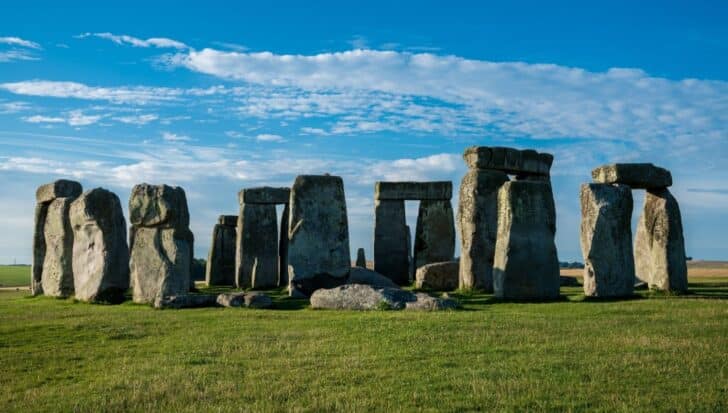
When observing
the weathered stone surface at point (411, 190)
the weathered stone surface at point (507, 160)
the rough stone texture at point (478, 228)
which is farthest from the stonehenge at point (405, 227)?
the rough stone texture at point (478, 228)

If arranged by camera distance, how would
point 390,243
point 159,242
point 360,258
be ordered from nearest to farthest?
1. point 159,242
2. point 390,243
3. point 360,258

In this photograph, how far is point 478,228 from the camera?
20500 millimetres

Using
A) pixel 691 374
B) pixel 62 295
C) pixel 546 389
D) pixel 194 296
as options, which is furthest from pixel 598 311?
pixel 62 295

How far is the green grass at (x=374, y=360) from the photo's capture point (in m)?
8.02

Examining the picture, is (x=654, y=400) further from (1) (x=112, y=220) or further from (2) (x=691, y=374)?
(1) (x=112, y=220)

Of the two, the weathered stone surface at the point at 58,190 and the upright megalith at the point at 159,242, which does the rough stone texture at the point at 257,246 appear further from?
the upright megalith at the point at 159,242

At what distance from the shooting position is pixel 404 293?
16.0m

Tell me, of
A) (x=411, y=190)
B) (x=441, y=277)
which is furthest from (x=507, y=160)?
(x=411, y=190)

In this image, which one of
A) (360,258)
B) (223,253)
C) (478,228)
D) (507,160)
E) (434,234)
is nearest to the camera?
(478,228)

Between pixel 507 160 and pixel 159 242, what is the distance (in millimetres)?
9637

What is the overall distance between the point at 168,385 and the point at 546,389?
13.8 ft

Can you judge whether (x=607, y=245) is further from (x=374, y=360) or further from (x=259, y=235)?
(x=259, y=235)

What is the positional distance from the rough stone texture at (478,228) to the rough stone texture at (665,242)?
404cm

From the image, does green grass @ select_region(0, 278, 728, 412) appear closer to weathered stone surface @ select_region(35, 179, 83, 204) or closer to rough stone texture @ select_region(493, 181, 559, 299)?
rough stone texture @ select_region(493, 181, 559, 299)
